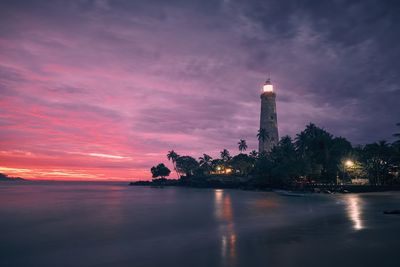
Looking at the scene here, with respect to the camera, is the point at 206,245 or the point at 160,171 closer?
the point at 206,245

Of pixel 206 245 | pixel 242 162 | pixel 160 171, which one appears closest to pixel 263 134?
pixel 242 162

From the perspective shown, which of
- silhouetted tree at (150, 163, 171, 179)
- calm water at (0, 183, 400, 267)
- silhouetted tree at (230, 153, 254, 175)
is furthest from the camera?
silhouetted tree at (150, 163, 171, 179)

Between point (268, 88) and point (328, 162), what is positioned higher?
point (268, 88)

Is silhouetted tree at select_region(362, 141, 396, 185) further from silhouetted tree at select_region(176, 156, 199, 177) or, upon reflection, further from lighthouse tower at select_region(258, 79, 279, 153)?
silhouetted tree at select_region(176, 156, 199, 177)

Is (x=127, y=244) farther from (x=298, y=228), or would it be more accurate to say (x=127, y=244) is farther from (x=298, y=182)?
(x=298, y=182)

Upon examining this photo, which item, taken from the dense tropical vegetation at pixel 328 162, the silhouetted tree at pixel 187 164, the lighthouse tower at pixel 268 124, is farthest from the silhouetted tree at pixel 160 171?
the dense tropical vegetation at pixel 328 162

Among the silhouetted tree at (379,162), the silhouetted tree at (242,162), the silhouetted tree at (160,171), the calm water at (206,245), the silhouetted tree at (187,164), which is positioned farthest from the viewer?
the silhouetted tree at (160,171)

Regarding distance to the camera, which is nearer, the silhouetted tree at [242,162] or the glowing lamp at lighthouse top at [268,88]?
the glowing lamp at lighthouse top at [268,88]

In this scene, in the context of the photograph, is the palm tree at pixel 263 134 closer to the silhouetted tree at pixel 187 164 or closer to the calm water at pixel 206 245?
the silhouetted tree at pixel 187 164

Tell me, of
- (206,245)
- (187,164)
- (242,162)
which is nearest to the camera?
(206,245)

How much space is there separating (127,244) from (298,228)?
41.5 ft

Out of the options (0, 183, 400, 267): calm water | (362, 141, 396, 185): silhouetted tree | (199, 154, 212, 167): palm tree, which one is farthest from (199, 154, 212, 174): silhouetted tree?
(0, 183, 400, 267): calm water

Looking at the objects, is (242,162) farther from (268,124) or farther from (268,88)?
(268,88)

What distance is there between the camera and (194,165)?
16550 centimetres
